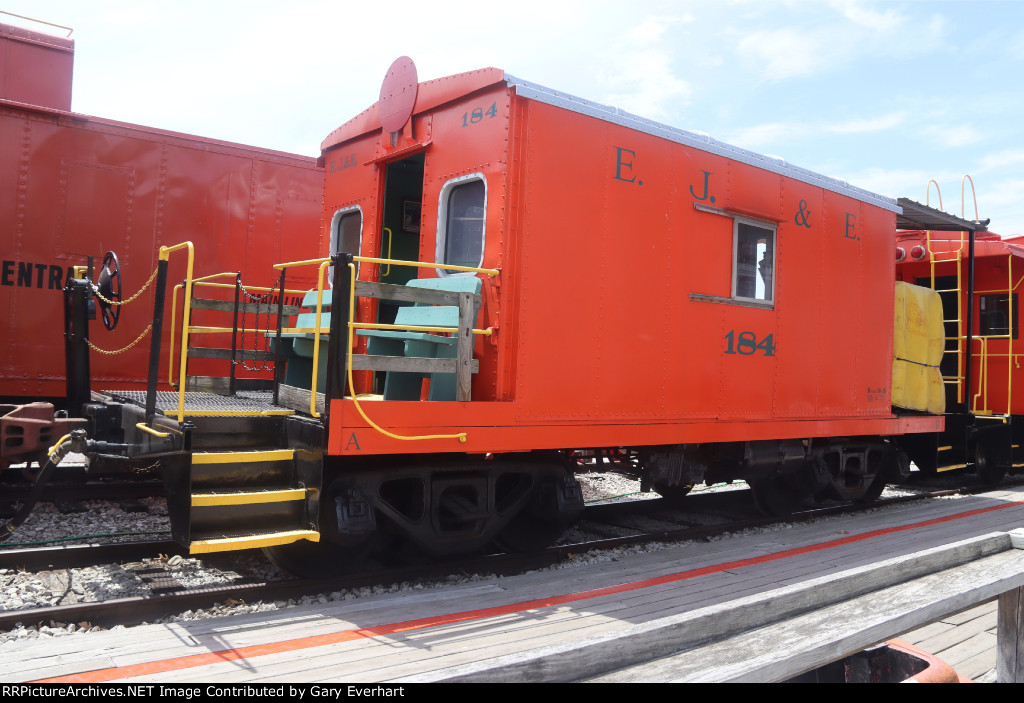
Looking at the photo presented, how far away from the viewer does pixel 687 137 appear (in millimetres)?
6238

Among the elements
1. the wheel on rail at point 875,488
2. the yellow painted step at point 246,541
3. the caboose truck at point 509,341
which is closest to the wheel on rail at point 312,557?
the caboose truck at point 509,341

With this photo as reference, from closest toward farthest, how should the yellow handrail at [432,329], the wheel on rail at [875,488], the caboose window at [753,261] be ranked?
the yellow handrail at [432,329] → the caboose window at [753,261] → the wheel on rail at [875,488]

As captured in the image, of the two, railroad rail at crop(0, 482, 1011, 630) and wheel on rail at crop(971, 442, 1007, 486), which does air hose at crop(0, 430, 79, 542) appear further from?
wheel on rail at crop(971, 442, 1007, 486)

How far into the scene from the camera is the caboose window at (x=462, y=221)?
557 cm

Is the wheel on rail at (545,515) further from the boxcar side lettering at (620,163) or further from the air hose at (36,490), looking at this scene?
the air hose at (36,490)

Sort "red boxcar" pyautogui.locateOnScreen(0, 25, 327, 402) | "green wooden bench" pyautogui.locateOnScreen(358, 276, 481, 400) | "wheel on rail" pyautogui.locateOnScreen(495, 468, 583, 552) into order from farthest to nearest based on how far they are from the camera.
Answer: "red boxcar" pyautogui.locateOnScreen(0, 25, 327, 402), "wheel on rail" pyautogui.locateOnScreen(495, 468, 583, 552), "green wooden bench" pyautogui.locateOnScreen(358, 276, 481, 400)

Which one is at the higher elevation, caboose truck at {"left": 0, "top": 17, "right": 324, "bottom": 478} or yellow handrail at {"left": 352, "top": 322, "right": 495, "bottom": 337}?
caboose truck at {"left": 0, "top": 17, "right": 324, "bottom": 478}

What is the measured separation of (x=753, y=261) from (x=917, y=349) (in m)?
3.72

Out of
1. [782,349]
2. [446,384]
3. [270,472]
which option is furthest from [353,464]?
[782,349]

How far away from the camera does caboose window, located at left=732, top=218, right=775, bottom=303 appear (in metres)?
6.67

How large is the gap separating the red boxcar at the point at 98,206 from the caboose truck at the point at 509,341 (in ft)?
4.40

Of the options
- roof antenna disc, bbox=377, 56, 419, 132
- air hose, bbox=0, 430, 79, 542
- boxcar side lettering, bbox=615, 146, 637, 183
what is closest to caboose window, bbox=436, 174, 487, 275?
roof antenna disc, bbox=377, 56, 419, 132

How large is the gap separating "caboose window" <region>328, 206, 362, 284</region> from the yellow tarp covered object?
6.08 meters
